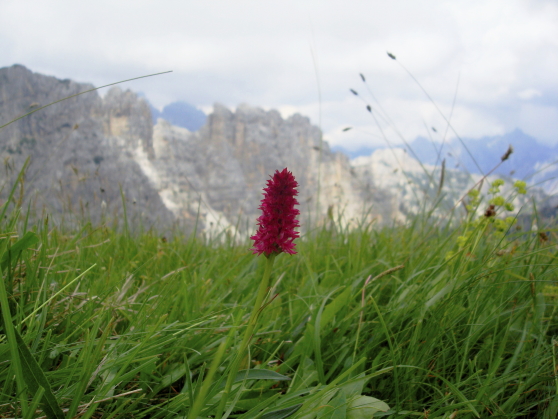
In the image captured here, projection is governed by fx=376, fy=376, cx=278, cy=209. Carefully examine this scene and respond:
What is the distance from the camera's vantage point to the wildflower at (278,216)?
1.05 metres

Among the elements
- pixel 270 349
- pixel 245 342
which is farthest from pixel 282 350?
pixel 245 342

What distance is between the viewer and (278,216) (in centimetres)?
106

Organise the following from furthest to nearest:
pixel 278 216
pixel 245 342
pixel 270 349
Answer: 1. pixel 270 349
2. pixel 278 216
3. pixel 245 342

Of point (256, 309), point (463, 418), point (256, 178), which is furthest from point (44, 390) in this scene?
point (256, 178)

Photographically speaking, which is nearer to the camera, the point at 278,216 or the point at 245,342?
the point at 245,342

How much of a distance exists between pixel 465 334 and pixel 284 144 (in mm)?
119027

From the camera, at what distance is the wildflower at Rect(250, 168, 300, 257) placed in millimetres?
1048

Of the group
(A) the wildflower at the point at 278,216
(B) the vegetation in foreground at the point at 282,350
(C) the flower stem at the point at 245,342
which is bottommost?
(B) the vegetation in foreground at the point at 282,350

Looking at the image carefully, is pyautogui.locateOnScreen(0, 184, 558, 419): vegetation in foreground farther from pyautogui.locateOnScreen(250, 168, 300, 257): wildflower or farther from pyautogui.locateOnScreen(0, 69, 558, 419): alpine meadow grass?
pyautogui.locateOnScreen(250, 168, 300, 257): wildflower

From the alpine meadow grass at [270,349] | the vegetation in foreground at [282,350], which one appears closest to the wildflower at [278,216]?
the alpine meadow grass at [270,349]

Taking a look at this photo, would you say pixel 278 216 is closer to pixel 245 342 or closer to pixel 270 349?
pixel 245 342

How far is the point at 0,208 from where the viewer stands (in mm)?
1679

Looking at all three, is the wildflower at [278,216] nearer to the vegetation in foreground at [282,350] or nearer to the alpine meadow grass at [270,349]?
the alpine meadow grass at [270,349]

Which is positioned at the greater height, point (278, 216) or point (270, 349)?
point (278, 216)
